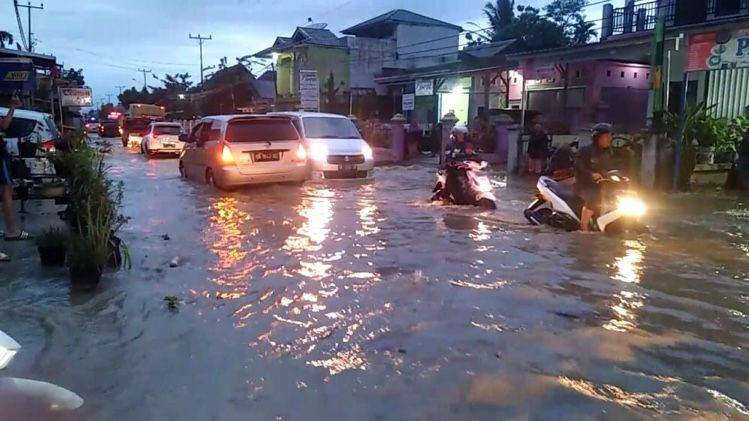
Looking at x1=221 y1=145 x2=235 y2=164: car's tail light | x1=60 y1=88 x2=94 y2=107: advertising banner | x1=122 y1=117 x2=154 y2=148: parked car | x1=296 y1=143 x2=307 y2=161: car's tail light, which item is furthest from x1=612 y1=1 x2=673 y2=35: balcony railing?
x1=122 y1=117 x2=154 y2=148: parked car

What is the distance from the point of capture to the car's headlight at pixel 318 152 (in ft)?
48.3

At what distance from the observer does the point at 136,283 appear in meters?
6.37

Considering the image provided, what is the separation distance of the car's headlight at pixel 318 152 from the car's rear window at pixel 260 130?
0.88 m

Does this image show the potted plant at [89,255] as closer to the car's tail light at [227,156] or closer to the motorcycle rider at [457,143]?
the motorcycle rider at [457,143]

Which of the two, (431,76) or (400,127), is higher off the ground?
(431,76)

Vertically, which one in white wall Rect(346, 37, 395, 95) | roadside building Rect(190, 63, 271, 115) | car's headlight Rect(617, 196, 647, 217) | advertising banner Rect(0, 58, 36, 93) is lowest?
car's headlight Rect(617, 196, 647, 217)

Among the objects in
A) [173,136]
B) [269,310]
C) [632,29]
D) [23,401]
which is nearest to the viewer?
[23,401]

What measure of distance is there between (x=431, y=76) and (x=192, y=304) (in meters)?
24.1

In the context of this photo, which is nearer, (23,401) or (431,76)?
(23,401)

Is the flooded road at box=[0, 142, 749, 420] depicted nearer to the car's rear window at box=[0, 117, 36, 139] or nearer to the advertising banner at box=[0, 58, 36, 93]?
the car's rear window at box=[0, 117, 36, 139]

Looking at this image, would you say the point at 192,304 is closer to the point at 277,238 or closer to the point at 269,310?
the point at 269,310

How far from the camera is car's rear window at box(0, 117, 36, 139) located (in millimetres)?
11469

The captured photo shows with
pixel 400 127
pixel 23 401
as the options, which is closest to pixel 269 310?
pixel 23 401

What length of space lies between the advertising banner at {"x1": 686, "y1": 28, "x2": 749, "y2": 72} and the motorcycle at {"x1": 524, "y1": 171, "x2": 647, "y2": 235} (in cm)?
586
